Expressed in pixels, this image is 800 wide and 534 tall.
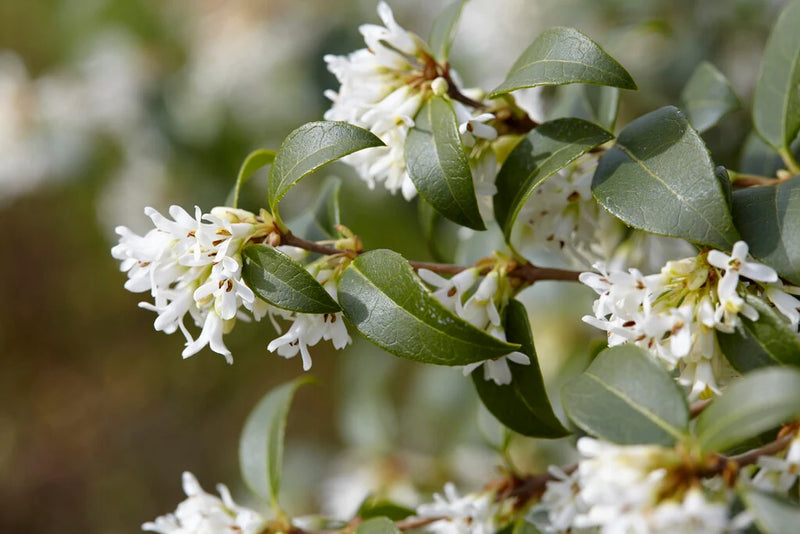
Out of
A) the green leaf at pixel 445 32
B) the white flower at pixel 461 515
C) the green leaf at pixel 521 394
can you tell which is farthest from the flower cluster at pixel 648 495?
the green leaf at pixel 445 32

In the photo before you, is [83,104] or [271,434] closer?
[271,434]

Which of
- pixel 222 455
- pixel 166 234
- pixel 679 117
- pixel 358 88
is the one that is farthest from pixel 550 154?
pixel 222 455

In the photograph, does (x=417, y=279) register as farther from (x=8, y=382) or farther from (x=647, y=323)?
(x=8, y=382)

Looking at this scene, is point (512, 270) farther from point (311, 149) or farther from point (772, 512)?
point (772, 512)

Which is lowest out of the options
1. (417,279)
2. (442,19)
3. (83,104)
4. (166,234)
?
(417,279)

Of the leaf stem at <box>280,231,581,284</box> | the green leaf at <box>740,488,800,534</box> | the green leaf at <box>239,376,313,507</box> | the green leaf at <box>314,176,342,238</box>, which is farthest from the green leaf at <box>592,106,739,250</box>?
the green leaf at <box>239,376,313,507</box>

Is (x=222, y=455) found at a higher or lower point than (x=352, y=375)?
lower

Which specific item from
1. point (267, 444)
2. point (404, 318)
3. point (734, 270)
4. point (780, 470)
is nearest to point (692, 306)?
point (734, 270)
